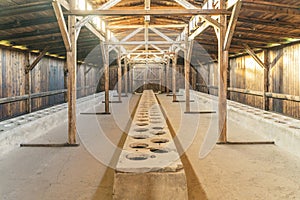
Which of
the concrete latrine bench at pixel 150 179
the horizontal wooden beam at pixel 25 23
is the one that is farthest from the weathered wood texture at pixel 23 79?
the concrete latrine bench at pixel 150 179

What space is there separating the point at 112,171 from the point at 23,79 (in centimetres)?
699

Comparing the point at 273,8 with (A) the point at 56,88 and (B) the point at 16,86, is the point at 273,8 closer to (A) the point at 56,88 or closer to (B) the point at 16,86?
(B) the point at 16,86

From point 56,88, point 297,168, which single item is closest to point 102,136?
point 297,168

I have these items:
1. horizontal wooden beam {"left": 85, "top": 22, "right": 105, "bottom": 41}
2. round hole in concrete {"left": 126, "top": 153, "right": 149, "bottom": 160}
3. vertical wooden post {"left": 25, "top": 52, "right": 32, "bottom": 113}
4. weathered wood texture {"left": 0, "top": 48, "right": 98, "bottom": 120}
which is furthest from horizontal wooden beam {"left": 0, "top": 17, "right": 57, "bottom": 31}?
round hole in concrete {"left": 126, "top": 153, "right": 149, "bottom": 160}

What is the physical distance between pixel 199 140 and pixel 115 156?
1.92 metres

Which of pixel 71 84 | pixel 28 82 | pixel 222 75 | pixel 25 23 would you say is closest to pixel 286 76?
pixel 222 75

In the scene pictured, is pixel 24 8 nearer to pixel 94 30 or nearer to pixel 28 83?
pixel 94 30

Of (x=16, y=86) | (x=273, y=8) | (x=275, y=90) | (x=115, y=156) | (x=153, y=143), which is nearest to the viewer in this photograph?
(x=153, y=143)

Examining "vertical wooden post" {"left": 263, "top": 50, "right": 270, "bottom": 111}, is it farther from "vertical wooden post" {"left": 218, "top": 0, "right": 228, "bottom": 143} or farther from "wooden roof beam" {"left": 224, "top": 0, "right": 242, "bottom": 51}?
"wooden roof beam" {"left": 224, "top": 0, "right": 242, "bottom": 51}

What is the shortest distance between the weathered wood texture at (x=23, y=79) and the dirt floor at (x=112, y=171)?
3.42 meters

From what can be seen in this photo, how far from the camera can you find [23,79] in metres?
9.61

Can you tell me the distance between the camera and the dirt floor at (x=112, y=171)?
314 cm

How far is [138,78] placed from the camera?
23.5 metres

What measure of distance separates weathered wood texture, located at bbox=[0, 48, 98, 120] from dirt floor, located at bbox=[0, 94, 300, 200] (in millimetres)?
3417
